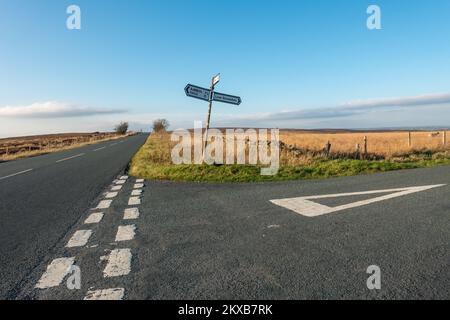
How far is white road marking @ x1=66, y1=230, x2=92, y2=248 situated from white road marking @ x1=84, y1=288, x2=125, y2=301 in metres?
1.51

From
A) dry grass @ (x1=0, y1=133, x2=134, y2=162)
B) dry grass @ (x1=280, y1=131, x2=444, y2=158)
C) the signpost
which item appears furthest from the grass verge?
dry grass @ (x1=0, y1=133, x2=134, y2=162)

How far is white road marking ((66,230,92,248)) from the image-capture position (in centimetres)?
426

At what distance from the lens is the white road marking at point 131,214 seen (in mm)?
5547

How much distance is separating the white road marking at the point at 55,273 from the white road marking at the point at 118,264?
0.42 metres

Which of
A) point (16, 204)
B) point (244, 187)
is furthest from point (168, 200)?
point (16, 204)

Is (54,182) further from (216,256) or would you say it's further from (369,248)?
(369,248)

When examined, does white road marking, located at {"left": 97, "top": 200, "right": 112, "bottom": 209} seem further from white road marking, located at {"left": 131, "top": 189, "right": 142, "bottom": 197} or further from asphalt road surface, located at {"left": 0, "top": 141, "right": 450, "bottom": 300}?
white road marking, located at {"left": 131, "top": 189, "right": 142, "bottom": 197}

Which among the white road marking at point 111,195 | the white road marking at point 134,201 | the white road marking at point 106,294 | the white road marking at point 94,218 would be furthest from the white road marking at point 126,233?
the white road marking at point 111,195

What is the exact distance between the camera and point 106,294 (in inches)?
113

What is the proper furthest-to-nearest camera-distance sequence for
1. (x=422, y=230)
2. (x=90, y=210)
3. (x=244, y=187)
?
1. (x=244, y=187)
2. (x=90, y=210)
3. (x=422, y=230)

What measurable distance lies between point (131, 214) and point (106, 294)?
2973mm

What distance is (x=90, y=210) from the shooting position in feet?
20.5

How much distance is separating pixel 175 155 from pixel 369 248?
12220 mm

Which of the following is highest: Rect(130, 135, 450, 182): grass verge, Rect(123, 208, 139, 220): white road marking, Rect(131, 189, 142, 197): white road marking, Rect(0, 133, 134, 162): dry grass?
Rect(0, 133, 134, 162): dry grass
